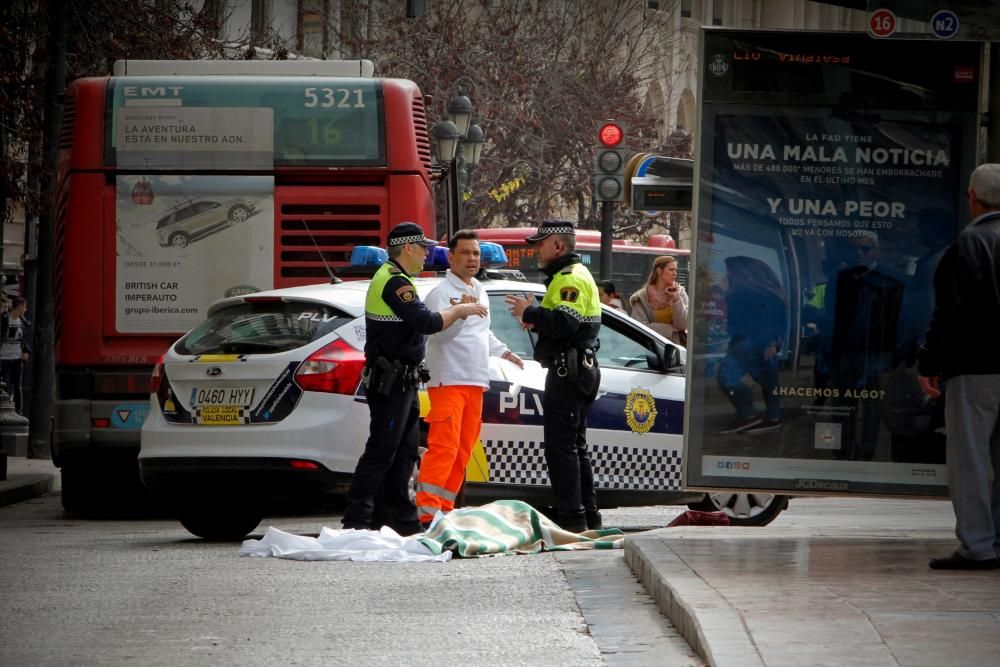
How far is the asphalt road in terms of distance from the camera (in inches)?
281

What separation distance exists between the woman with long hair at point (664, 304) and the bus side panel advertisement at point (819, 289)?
6817mm

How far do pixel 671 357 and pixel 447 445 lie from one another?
1997 millimetres

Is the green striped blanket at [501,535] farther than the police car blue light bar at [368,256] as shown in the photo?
No

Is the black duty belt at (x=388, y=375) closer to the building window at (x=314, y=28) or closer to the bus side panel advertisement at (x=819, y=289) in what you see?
the bus side panel advertisement at (x=819, y=289)

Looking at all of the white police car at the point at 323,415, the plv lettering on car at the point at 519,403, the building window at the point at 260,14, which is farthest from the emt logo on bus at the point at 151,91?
the building window at the point at 260,14

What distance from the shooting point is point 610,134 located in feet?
66.6

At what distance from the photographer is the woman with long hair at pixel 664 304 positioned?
55.9 feet

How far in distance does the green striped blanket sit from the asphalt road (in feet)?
0.48

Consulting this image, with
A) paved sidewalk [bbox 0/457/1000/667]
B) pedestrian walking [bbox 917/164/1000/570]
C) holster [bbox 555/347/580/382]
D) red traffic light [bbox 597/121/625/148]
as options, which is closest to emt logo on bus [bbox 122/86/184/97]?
holster [bbox 555/347/580/382]

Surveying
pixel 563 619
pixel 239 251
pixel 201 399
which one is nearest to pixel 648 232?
pixel 239 251

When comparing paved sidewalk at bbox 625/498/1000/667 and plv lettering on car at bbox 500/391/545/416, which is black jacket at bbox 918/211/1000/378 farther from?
plv lettering on car at bbox 500/391/545/416

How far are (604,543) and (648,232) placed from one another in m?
40.3

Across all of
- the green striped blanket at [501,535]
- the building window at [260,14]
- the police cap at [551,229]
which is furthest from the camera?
the building window at [260,14]

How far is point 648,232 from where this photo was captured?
5112cm
